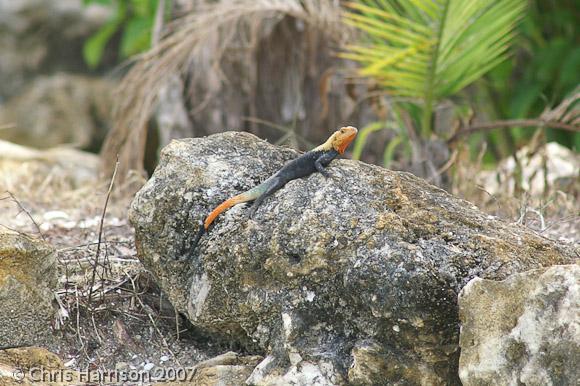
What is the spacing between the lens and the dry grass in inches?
232

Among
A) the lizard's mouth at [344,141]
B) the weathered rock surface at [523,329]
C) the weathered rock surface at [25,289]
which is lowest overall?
the weathered rock surface at [25,289]

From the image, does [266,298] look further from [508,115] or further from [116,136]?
[508,115]

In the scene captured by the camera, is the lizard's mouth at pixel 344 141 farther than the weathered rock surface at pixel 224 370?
Yes

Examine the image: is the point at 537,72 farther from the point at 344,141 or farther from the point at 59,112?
the point at 59,112

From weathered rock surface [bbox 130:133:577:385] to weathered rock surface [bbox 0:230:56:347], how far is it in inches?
13.9

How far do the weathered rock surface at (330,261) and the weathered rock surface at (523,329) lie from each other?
0.56ft

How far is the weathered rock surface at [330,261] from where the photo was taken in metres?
2.43

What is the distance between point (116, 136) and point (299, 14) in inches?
67.2

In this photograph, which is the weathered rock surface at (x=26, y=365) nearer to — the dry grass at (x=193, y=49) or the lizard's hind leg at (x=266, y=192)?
the lizard's hind leg at (x=266, y=192)

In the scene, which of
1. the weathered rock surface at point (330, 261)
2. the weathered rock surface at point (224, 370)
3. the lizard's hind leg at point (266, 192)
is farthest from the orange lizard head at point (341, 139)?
the weathered rock surface at point (224, 370)

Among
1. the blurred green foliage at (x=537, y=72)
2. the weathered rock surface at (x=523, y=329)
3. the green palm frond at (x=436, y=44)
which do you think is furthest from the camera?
the blurred green foliage at (x=537, y=72)

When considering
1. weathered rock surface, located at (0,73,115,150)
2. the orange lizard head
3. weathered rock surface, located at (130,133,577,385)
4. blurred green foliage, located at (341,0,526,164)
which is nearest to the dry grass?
blurred green foliage, located at (341,0,526,164)

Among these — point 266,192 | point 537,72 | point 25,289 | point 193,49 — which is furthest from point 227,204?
point 537,72

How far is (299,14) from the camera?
5.99 metres
